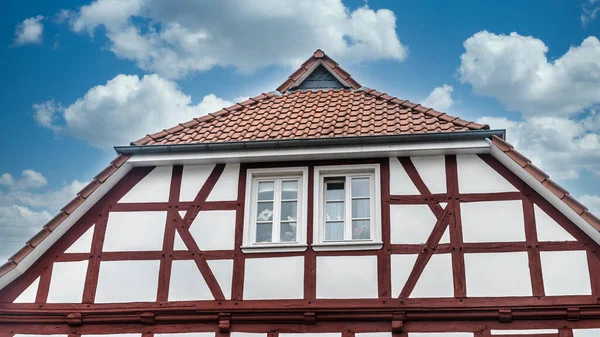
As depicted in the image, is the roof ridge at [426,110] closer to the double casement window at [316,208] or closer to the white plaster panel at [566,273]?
the double casement window at [316,208]

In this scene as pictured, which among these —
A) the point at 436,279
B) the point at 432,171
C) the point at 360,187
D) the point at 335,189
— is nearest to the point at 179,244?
the point at 335,189

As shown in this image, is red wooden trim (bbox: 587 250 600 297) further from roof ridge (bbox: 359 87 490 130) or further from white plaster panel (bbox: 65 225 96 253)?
white plaster panel (bbox: 65 225 96 253)

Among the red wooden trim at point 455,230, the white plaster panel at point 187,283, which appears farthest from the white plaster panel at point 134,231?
the red wooden trim at point 455,230

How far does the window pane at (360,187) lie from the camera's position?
1121cm

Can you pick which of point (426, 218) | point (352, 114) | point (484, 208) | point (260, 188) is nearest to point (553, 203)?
point (484, 208)

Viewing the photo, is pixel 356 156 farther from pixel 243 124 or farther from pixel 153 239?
pixel 153 239

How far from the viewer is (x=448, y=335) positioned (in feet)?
32.8

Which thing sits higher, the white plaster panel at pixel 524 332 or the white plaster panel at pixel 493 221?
the white plaster panel at pixel 493 221

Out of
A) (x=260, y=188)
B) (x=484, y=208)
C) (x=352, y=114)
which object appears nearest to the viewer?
(x=484, y=208)

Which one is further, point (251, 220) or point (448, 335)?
point (251, 220)

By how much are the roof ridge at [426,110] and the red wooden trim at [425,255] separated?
5.33 ft

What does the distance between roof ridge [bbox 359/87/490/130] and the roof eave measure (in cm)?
50

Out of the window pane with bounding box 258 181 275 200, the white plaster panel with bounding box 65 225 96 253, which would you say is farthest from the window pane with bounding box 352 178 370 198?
the white plaster panel with bounding box 65 225 96 253

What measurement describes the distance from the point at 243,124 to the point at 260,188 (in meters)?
1.48
